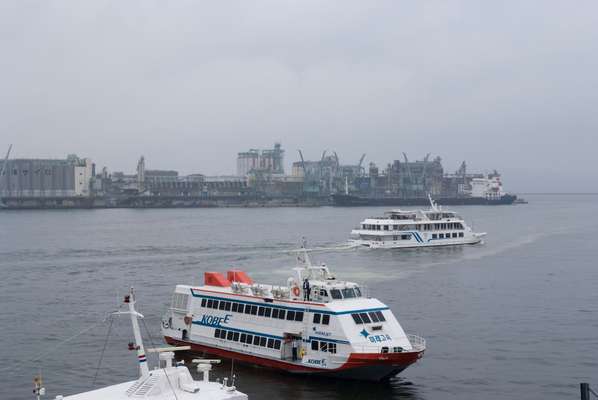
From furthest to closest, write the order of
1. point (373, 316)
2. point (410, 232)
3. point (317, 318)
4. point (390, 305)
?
point (410, 232) < point (390, 305) < point (317, 318) < point (373, 316)

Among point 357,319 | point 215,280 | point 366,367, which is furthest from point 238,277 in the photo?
point 366,367

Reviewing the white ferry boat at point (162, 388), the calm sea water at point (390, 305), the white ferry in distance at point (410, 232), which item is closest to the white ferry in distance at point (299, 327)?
the calm sea water at point (390, 305)

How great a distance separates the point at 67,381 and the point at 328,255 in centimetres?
4493

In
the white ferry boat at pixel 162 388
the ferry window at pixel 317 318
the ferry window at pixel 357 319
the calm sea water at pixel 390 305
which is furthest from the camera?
the calm sea water at pixel 390 305

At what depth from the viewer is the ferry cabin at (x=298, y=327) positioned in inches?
944

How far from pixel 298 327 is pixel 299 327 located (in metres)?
0.05

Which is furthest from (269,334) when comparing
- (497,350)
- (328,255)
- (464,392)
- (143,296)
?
(328,255)

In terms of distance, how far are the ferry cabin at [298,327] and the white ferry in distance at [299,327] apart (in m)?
0.03

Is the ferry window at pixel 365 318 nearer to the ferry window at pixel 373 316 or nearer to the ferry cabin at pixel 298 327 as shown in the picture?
the ferry cabin at pixel 298 327

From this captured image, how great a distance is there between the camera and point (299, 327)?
25.3 metres

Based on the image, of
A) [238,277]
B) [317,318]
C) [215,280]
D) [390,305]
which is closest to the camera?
[317,318]

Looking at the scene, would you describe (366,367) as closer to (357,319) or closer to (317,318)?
(357,319)

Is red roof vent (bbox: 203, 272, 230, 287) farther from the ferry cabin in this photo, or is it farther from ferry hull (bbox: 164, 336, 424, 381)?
ferry hull (bbox: 164, 336, 424, 381)

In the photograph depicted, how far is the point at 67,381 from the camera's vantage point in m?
26.5
